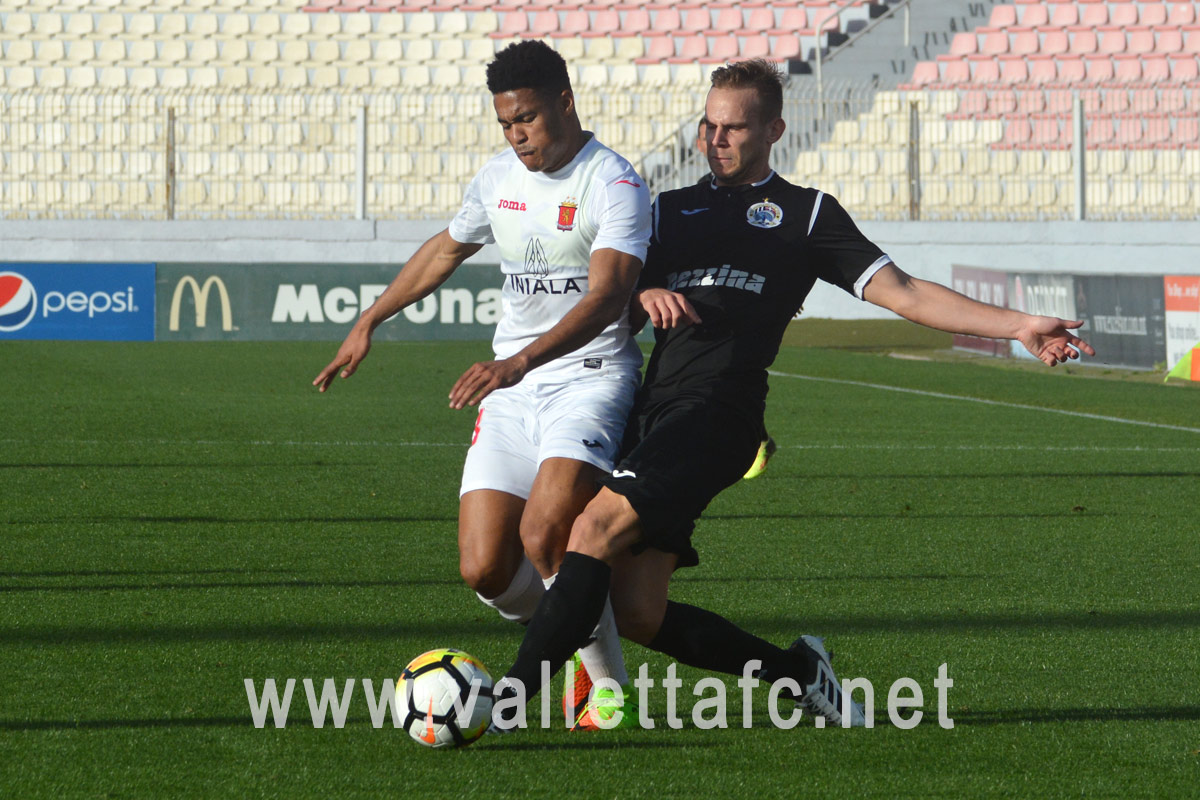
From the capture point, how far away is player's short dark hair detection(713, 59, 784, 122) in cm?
434

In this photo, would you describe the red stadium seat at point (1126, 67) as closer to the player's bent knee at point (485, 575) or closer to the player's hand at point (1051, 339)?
the player's hand at point (1051, 339)

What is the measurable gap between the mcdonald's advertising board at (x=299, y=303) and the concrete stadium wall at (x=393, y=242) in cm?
301

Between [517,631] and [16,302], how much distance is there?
14938 mm

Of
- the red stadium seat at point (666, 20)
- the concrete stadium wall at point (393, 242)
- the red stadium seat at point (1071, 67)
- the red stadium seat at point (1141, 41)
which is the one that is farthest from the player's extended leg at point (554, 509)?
the red stadium seat at point (666, 20)

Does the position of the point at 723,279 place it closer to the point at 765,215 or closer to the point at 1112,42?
the point at 765,215

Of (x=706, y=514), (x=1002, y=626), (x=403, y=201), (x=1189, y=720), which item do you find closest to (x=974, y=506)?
(x=706, y=514)

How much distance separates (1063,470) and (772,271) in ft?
19.0

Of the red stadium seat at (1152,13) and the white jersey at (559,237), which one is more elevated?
the red stadium seat at (1152,13)

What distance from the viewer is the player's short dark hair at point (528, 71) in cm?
421

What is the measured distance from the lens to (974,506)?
8.27m

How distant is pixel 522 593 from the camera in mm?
4367

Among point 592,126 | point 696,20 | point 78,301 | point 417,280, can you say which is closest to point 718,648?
point 417,280

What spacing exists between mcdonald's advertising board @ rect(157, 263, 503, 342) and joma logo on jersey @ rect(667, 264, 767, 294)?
1457 centimetres

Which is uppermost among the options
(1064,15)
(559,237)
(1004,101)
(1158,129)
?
(1064,15)
